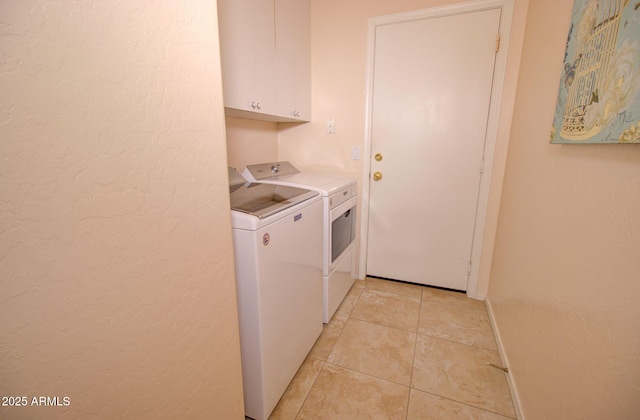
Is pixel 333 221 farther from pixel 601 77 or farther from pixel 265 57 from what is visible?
pixel 601 77

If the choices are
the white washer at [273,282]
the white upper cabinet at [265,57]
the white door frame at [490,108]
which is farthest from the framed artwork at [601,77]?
the white upper cabinet at [265,57]

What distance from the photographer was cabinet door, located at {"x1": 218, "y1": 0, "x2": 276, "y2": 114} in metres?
1.30

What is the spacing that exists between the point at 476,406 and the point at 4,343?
1659 mm

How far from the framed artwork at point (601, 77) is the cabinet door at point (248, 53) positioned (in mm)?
1396

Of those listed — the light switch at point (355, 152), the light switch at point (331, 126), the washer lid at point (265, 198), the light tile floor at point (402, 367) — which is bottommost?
the light tile floor at point (402, 367)

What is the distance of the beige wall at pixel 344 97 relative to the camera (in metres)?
1.91

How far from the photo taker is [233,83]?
1361 mm

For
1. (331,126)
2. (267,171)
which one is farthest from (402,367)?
(331,126)

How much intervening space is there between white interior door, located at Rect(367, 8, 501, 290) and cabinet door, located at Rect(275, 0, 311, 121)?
1.77 feet

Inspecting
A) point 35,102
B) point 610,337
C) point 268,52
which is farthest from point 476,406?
point 268,52

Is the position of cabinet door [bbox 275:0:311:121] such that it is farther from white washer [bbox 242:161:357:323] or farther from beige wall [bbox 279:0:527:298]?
white washer [bbox 242:161:357:323]

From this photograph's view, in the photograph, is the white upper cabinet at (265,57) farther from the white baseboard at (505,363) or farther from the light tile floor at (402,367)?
the white baseboard at (505,363)

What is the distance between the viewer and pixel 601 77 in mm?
802

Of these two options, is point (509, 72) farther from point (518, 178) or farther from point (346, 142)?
point (346, 142)
